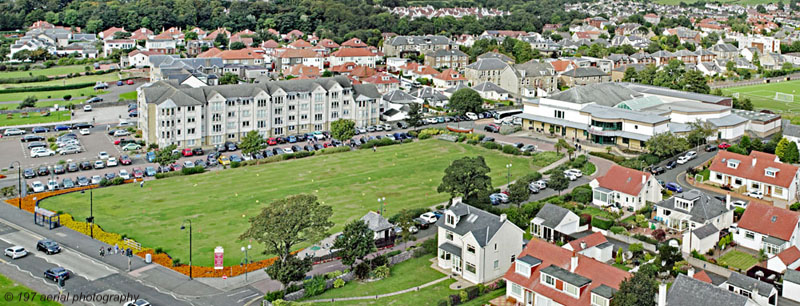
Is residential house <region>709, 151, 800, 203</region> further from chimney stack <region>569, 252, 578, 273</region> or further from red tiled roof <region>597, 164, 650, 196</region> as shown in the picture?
chimney stack <region>569, 252, 578, 273</region>

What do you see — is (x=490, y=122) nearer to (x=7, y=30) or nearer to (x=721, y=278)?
(x=721, y=278)

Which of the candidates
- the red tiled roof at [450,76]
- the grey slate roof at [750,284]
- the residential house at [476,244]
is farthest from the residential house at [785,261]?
the red tiled roof at [450,76]

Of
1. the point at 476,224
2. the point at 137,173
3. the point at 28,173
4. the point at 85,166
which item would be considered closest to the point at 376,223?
the point at 476,224

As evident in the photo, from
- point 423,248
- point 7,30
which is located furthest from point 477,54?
point 7,30

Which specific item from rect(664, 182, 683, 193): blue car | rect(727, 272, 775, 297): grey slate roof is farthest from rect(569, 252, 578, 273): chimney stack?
rect(664, 182, 683, 193): blue car

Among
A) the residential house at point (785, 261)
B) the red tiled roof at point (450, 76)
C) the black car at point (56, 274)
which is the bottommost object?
the black car at point (56, 274)

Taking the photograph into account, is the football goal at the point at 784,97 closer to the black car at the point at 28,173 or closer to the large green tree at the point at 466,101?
the large green tree at the point at 466,101

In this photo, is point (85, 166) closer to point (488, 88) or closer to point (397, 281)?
point (397, 281)

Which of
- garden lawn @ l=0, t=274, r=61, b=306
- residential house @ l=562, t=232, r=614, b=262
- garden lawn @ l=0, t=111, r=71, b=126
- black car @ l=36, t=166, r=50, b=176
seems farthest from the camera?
garden lawn @ l=0, t=111, r=71, b=126
